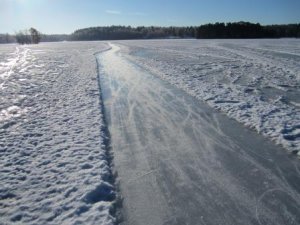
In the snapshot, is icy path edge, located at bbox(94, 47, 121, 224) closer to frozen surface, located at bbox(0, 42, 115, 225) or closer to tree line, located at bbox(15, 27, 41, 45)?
frozen surface, located at bbox(0, 42, 115, 225)

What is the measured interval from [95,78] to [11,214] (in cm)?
1215

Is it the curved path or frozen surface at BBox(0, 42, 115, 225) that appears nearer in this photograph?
the curved path

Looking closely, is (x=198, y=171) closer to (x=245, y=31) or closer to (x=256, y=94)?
(x=256, y=94)

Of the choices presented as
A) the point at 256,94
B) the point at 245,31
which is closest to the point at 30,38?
the point at 245,31

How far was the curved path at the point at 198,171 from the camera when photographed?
4.14 meters

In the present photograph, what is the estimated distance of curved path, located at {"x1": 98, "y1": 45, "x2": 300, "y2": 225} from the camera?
414cm

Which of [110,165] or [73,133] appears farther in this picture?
[73,133]

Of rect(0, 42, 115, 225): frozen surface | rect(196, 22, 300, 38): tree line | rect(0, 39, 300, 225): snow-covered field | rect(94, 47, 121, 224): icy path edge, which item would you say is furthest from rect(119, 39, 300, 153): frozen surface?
rect(196, 22, 300, 38): tree line

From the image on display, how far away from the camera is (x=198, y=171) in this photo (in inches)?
210

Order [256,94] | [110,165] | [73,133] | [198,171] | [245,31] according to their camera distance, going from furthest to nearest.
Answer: [245,31]
[256,94]
[73,133]
[110,165]
[198,171]

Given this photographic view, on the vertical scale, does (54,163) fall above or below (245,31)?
above

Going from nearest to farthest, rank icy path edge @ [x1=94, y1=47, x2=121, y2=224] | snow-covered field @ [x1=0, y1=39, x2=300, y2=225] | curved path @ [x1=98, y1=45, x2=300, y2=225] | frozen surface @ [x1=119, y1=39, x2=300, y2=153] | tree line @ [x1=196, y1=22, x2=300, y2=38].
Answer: curved path @ [x1=98, y1=45, x2=300, y2=225] < icy path edge @ [x1=94, y1=47, x2=121, y2=224] < snow-covered field @ [x1=0, y1=39, x2=300, y2=225] < frozen surface @ [x1=119, y1=39, x2=300, y2=153] < tree line @ [x1=196, y1=22, x2=300, y2=38]

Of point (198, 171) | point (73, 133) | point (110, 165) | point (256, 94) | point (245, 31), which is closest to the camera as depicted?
point (198, 171)

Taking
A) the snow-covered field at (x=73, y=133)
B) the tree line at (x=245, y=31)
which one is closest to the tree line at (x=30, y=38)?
the tree line at (x=245, y=31)
